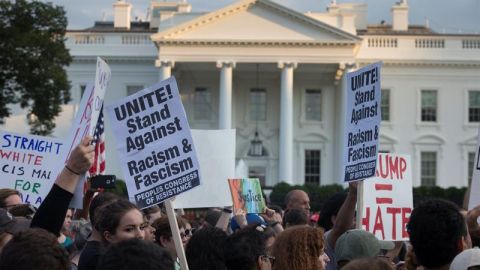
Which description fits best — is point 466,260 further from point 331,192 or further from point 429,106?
point 429,106

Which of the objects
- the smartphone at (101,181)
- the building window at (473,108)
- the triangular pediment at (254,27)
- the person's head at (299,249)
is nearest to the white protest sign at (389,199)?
the smartphone at (101,181)

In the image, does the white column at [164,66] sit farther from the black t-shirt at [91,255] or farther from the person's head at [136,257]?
the person's head at [136,257]

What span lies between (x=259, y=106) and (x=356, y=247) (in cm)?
4662

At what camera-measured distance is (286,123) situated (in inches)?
1932

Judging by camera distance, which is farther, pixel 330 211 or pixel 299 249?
pixel 330 211

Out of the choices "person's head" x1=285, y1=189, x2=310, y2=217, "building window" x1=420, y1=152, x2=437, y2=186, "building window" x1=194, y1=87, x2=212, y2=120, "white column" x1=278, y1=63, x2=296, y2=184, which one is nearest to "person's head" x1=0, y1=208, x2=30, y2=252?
"person's head" x1=285, y1=189, x2=310, y2=217

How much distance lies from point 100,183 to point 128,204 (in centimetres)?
138

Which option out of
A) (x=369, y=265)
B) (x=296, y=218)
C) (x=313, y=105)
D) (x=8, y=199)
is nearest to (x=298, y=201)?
(x=296, y=218)

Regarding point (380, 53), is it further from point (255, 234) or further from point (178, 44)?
point (255, 234)

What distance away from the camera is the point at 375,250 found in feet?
18.2

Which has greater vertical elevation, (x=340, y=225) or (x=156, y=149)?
(x=156, y=149)

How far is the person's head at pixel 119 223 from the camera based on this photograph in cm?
549

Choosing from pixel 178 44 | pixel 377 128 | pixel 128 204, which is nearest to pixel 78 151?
pixel 128 204

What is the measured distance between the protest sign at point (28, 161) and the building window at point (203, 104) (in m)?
42.8
